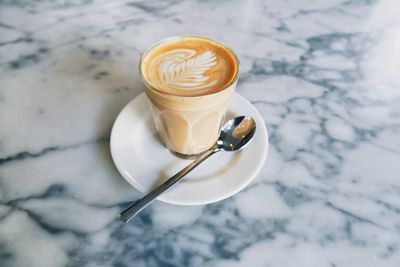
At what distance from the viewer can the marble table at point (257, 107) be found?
0.55m

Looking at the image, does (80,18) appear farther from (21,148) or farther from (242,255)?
(242,255)

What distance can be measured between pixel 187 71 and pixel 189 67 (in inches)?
0.6

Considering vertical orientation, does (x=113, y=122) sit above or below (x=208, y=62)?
below

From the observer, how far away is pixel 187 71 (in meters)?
0.64

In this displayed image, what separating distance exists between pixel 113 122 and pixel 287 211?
397 millimetres

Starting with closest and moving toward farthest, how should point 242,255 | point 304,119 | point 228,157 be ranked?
point 242,255 → point 228,157 → point 304,119

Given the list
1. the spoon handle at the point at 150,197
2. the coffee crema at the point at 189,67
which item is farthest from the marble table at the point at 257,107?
the coffee crema at the point at 189,67

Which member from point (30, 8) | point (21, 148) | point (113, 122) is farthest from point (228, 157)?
point (30, 8)

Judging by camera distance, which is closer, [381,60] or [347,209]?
[347,209]

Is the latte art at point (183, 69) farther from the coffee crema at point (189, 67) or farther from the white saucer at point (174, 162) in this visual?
the white saucer at point (174, 162)

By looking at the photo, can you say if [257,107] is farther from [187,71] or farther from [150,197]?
[150,197]

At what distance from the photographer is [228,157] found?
25.2 inches

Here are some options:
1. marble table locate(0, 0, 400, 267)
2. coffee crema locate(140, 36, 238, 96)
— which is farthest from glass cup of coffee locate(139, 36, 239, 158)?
marble table locate(0, 0, 400, 267)

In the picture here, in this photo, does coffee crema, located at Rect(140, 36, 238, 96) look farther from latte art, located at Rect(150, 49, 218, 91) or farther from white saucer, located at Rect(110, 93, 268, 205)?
white saucer, located at Rect(110, 93, 268, 205)
